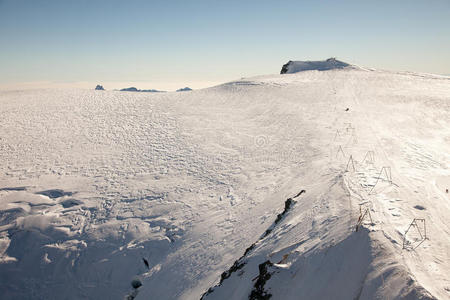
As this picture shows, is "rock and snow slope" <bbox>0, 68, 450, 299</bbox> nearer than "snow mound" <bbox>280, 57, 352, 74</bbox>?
Yes

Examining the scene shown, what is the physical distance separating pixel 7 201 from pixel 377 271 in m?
24.2

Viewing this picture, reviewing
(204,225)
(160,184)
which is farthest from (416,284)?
(160,184)

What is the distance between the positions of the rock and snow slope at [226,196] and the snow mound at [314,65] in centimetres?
1926

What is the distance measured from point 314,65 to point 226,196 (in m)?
47.2

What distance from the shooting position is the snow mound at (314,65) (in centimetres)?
5403

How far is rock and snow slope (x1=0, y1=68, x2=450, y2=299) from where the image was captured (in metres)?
8.19

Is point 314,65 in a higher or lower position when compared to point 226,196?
higher

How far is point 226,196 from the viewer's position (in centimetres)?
1977

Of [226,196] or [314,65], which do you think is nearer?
[226,196]

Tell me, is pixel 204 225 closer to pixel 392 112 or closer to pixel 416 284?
pixel 416 284

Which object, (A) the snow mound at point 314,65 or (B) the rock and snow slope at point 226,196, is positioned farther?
(A) the snow mound at point 314,65

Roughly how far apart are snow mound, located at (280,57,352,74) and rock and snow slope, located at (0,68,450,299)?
19.3m

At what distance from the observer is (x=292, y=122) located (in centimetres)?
2927

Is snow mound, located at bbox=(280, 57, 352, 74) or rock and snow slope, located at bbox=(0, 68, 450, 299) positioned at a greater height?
snow mound, located at bbox=(280, 57, 352, 74)
